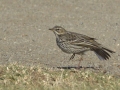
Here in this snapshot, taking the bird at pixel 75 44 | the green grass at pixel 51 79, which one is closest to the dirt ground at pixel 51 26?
the bird at pixel 75 44

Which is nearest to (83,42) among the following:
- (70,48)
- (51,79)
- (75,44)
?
(75,44)

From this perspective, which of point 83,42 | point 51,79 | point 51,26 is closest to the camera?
point 51,79

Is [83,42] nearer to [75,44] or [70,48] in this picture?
[75,44]

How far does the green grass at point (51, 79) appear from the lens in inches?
389

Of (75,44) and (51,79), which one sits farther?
(75,44)

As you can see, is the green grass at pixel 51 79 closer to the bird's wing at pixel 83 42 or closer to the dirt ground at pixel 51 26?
the bird's wing at pixel 83 42

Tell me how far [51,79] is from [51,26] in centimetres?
648

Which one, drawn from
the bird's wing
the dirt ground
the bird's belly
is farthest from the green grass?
the dirt ground

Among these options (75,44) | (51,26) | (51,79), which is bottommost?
(51,79)

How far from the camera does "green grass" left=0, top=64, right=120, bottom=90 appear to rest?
9875 mm

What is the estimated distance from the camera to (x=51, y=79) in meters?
10.3

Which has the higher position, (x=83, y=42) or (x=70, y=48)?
(x=83, y=42)

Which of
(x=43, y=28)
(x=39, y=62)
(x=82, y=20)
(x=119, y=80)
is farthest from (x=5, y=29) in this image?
(x=119, y=80)

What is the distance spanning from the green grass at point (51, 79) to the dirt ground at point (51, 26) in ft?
3.42
